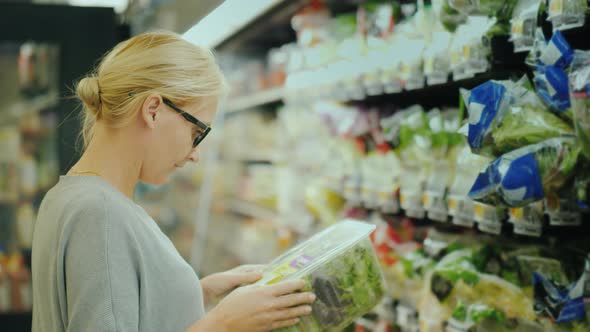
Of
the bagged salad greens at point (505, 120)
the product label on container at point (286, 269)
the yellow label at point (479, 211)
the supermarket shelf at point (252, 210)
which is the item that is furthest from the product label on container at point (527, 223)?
the supermarket shelf at point (252, 210)

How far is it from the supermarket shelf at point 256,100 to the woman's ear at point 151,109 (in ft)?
9.27

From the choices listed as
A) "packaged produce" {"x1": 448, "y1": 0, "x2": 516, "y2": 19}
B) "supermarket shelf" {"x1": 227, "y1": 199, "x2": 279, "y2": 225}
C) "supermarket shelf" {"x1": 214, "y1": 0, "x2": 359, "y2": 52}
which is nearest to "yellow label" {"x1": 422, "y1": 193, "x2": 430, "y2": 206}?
"packaged produce" {"x1": 448, "y1": 0, "x2": 516, "y2": 19}

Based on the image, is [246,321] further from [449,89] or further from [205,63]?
[449,89]

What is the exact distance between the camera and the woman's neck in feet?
4.61

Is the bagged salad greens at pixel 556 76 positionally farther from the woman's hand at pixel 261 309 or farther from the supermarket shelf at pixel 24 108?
the supermarket shelf at pixel 24 108

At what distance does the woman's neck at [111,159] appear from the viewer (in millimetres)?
1406

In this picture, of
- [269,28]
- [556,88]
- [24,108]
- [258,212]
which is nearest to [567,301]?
[556,88]

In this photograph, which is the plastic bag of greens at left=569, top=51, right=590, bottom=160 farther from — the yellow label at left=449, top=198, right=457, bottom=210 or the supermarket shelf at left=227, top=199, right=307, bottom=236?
the supermarket shelf at left=227, top=199, right=307, bottom=236

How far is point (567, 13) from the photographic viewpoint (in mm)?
1527

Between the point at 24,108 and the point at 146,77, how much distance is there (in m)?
2.53

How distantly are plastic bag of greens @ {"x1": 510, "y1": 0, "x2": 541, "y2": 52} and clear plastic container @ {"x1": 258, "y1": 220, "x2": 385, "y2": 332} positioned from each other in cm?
70

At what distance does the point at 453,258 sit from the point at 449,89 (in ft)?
2.67

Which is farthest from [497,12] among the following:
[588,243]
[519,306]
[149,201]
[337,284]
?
[149,201]

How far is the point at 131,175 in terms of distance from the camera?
1438 mm
